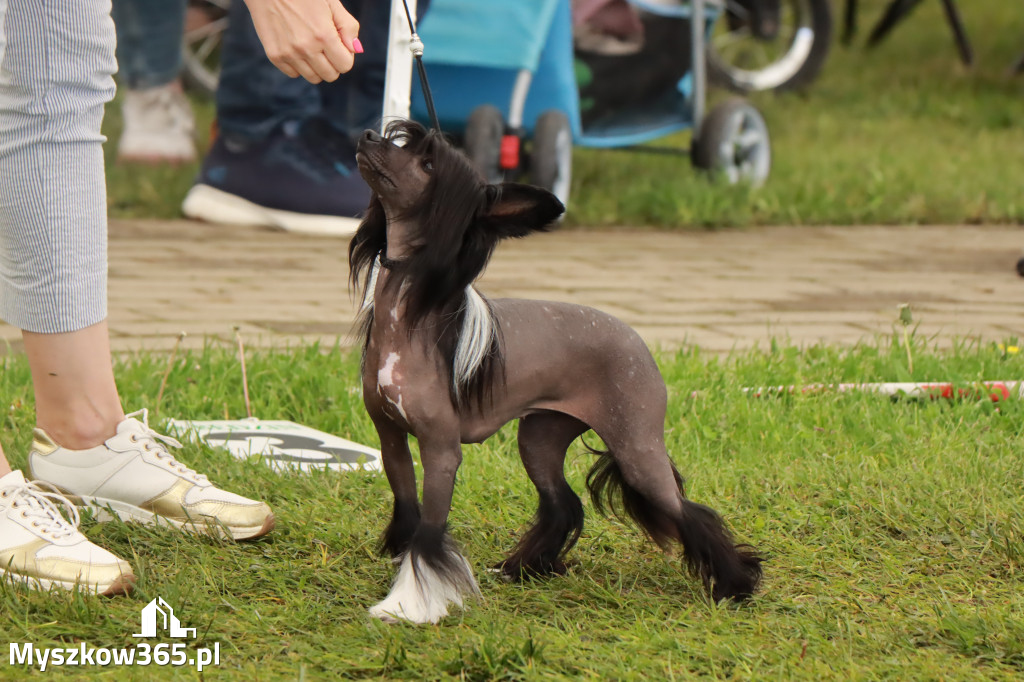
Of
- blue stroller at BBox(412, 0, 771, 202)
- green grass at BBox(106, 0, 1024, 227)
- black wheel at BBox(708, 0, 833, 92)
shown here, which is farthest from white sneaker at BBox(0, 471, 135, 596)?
black wheel at BBox(708, 0, 833, 92)

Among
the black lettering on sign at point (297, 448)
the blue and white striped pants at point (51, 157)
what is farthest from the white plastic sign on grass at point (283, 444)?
the blue and white striped pants at point (51, 157)

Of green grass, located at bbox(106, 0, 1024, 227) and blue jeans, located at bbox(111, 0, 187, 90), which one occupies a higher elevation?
blue jeans, located at bbox(111, 0, 187, 90)

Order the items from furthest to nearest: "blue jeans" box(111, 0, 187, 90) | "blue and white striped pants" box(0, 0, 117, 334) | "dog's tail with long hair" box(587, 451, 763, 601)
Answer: "blue jeans" box(111, 0, 187, 90), "blue and white striped pants" box(0, 0, 117, 334), "dog's tail with long hair" box(587, 451, 763, 601)

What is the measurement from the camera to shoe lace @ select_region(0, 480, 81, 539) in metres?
2.27

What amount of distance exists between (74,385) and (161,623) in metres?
A: 0.67

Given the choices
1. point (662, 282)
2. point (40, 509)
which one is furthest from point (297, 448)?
point (662, 282)

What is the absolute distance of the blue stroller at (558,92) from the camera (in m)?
5.82

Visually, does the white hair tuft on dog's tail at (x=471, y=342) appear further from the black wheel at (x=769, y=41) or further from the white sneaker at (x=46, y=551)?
the black wheel at (x=769, y=41)

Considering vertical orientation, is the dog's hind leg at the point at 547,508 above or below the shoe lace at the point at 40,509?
above

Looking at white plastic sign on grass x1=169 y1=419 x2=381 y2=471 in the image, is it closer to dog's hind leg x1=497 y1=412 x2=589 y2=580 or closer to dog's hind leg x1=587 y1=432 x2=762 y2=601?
dog's hind leg x1=497 y1=412 x2=589 y2=580

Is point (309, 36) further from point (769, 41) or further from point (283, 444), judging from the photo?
point (769, 41)

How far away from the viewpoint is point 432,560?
1967mm

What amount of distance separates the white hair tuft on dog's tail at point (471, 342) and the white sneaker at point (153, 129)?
5.95 m

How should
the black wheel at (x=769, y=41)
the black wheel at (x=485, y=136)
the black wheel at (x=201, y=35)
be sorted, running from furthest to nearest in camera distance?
the black wheel at (x=769, y=41), the black wheel at (x=201, y=35), the black wheel at (x=485, y=136)
